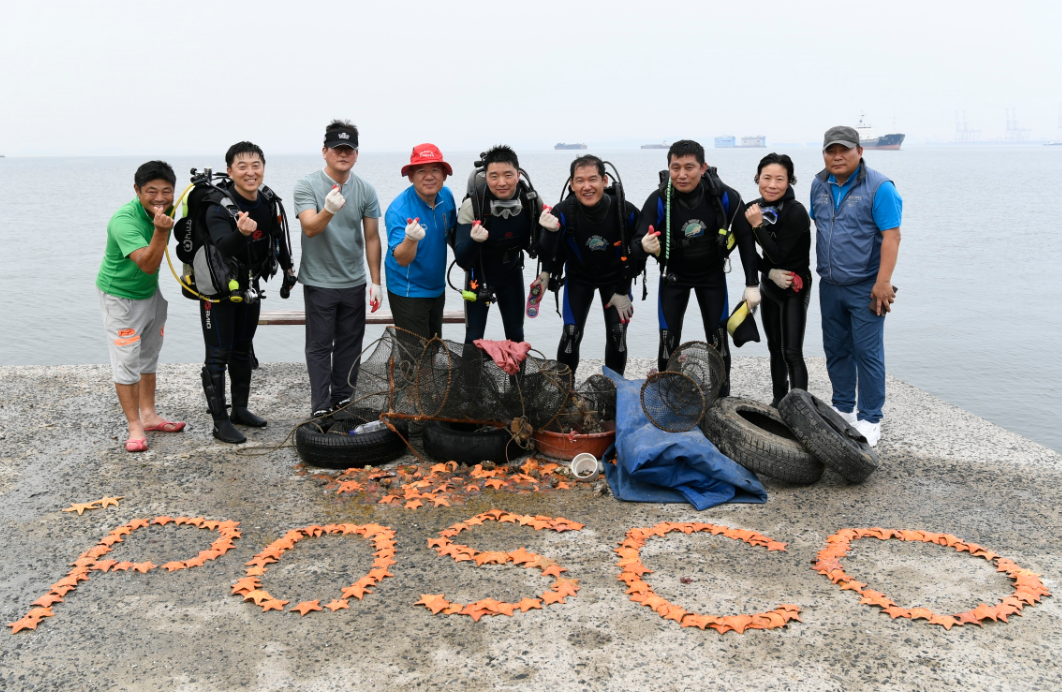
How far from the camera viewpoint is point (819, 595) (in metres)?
4.20

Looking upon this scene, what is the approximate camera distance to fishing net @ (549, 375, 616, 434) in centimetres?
618

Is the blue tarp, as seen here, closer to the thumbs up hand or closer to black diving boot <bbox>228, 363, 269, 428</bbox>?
the thumbs up hand

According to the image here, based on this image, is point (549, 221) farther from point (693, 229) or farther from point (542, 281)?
point (693, 229)

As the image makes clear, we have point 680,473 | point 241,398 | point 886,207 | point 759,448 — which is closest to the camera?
point 680,473

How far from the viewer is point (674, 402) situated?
573cm

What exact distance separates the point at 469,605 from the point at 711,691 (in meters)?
1.25

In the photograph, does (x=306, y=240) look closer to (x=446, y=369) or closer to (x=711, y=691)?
(x=446, y=369)

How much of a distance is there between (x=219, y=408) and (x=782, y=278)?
449cm

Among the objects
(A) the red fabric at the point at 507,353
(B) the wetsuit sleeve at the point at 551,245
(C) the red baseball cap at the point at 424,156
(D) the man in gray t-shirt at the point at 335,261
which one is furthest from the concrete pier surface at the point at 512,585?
(C) the red baseball cap at the point at 424,156

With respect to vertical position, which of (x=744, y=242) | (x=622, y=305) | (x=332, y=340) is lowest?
(x=332, y=340)

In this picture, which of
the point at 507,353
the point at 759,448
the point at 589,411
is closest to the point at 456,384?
the point at 507,353

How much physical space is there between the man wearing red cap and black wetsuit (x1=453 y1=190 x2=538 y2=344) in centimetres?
22

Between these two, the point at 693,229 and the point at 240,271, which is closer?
the point at 240,271

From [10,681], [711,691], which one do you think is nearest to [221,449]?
[10,681]
